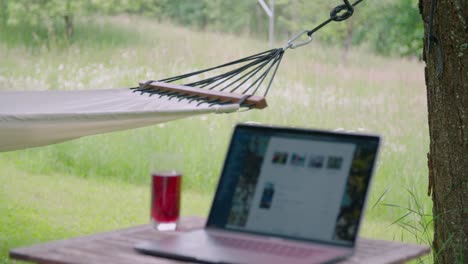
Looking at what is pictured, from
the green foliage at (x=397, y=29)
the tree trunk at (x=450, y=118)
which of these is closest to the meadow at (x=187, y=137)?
the green foliage at (x=397, y=29)

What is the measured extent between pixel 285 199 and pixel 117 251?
0.27 m

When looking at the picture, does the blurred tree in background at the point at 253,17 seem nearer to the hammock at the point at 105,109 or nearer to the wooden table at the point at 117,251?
the hammock at the point at 105,109

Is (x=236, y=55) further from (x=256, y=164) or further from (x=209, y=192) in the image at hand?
(x=256, y=164)

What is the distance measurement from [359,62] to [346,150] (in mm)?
6418

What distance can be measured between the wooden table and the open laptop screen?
70mm

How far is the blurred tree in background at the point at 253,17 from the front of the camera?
27.0 ft

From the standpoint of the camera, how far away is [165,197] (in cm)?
146

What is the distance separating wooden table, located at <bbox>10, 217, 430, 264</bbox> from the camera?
127 centimetres

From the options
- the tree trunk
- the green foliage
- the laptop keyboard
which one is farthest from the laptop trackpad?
the green foliage

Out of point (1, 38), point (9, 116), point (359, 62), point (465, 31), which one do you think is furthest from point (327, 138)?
point (1, 38)

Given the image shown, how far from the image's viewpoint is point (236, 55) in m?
7.21

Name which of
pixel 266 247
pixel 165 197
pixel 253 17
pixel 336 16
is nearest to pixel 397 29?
pixel 253 17

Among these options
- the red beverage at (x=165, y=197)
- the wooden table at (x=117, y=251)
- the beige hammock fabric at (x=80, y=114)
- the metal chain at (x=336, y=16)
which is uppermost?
the metal chain at (x=336, y=16)

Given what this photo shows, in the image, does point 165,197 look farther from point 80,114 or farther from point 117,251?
point 80,114
